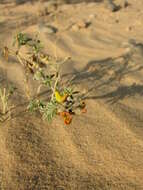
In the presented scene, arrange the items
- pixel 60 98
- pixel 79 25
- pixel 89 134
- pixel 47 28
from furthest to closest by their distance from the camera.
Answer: pixel 79 25 → pixel 47 28 → pixel 89 134 → pixel 60 98

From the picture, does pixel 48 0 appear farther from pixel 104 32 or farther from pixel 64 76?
pixel 64 76

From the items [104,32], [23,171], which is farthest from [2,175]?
[104,32]

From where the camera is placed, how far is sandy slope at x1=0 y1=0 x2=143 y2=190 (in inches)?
62.7

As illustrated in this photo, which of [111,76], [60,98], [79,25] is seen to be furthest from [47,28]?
[60,98]

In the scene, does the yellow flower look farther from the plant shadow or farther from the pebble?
the pebble

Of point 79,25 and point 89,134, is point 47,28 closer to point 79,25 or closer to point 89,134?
point 79,25

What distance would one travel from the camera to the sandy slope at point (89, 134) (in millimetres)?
1592

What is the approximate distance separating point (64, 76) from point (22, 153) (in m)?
1.04

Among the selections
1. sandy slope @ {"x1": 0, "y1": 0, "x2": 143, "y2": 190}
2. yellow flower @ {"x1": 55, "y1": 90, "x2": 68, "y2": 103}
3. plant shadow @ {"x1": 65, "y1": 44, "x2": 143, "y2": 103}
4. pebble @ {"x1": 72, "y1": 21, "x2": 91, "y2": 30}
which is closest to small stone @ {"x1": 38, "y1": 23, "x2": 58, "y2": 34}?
pebble @ {"x1": 72, "y1": 21, "x2": 91, "y2": 30}

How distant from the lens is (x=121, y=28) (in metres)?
3.79

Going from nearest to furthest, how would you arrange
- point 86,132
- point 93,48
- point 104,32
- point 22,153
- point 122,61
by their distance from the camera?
1. point 22,153
2. point 86,132
3. point 122,61
4. point 93,48
5. point 104,32

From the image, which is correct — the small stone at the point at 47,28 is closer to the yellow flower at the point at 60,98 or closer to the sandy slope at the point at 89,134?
the sandy slope at the point at 89,134

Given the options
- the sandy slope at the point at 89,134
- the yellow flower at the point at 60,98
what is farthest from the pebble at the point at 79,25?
the yellow flower at the point at 60,98

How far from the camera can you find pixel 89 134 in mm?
1896
